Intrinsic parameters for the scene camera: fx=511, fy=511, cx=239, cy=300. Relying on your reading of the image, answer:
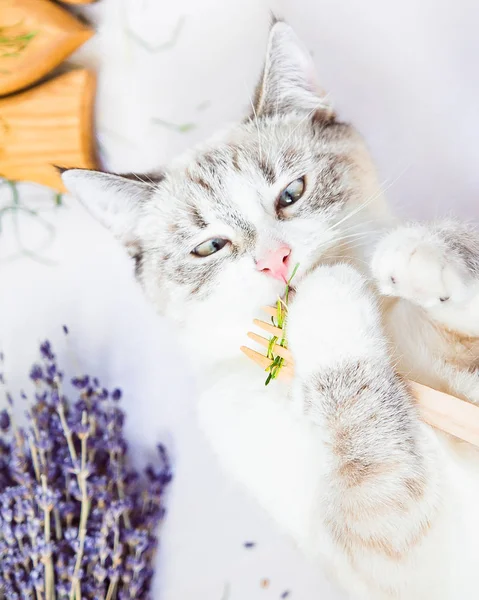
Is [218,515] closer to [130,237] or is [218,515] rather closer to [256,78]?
[130,237]

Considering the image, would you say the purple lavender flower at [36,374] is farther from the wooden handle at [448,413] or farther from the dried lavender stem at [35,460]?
the wooden handle at [448,413]

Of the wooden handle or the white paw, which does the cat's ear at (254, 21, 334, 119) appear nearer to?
the white paw

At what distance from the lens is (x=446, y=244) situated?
70cm

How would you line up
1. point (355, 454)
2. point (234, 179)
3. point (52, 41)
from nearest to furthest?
point (355, 454)
point (234, 179)
point (52, 41)

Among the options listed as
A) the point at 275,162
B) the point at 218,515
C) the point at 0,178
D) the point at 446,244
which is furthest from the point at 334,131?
the point at 218,515

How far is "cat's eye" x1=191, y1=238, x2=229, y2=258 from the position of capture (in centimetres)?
89

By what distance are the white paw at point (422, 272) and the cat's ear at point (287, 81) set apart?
0.41 metres

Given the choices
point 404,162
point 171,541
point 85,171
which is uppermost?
point 404,162

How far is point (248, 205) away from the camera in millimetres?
871

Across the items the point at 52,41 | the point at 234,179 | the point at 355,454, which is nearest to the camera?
the point at 355,454

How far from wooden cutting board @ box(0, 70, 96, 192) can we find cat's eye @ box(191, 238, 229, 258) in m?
0.36

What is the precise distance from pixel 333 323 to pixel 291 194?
299 millimetres

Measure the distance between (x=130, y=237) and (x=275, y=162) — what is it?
1.05 ft

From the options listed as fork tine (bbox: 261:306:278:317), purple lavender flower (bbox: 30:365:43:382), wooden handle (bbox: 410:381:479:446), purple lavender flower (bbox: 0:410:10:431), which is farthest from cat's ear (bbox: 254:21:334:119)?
purple lavender flower (bbox: 0:410:10:431)
